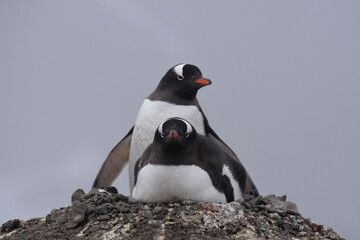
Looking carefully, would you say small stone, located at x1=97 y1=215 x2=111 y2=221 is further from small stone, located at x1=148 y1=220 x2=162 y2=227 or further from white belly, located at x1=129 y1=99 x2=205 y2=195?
white belly, located at x1=129 y1=99 x2=205 y2=195

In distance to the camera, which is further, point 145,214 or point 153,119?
point 153,119

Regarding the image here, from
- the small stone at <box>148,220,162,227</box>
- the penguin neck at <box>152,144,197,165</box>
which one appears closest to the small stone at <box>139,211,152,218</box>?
the small stone at <box>148,220,162,227</box>

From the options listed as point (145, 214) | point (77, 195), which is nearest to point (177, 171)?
point (145, 214)

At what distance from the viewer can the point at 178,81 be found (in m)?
7.59

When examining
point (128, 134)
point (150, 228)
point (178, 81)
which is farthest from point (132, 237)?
point (128, 134)

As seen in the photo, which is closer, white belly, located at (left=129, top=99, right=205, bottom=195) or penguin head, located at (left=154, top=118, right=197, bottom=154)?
penguin head, located at (left=154, top=118, right=197, bottom=154)

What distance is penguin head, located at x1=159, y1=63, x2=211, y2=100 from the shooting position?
745 centimetres

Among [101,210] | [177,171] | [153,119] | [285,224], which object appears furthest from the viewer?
[153,119]

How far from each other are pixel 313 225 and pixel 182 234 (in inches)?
70.5

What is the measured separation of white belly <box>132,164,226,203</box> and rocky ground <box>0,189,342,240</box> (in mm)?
81

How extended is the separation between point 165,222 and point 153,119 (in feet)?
8.18

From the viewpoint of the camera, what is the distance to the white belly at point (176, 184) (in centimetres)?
536

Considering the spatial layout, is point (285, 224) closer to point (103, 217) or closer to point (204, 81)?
point (103, 217)

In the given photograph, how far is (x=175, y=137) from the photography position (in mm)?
5270
